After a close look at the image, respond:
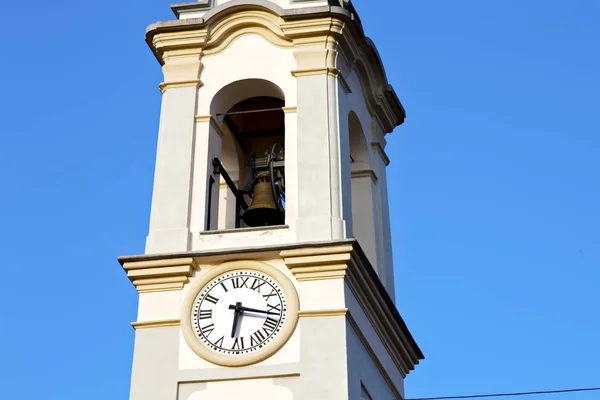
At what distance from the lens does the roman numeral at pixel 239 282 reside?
20.4 m

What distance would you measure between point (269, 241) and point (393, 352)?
2537 millimetres

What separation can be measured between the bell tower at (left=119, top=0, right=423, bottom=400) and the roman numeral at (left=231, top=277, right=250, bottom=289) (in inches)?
0.7

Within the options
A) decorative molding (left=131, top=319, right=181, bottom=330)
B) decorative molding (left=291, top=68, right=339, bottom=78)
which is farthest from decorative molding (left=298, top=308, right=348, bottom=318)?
decorative molding (left=291, top=68, right=339, bottom=78)

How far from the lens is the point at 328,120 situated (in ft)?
71.0

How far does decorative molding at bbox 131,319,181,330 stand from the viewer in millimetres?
20250

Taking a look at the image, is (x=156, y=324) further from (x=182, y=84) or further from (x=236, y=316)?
(x=182, y=84)

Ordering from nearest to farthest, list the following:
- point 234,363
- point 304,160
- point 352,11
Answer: point 234,363, point 304,160, point 352,11

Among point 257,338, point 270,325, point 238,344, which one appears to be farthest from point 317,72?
point 238,344

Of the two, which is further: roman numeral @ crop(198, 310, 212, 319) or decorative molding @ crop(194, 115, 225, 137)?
decorative molding @ crop(194, 115, 225, 137)

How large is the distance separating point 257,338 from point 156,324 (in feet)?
4.20

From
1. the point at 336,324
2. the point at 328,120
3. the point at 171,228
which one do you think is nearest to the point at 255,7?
the point at 328,120

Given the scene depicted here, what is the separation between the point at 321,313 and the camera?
1995 centimetres

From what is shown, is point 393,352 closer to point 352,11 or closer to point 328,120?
point 328,120

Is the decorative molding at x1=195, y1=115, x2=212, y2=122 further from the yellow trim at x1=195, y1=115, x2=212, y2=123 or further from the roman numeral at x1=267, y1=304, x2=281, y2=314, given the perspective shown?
the roman numeral at x1=267, y1=304, x2=281, y2=314
